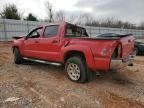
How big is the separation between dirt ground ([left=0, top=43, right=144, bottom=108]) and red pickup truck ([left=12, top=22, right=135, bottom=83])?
496mm

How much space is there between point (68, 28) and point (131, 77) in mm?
2602

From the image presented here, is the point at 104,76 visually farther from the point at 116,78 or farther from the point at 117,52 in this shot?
the point at 117,52

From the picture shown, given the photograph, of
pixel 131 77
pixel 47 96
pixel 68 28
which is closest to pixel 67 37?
pixel 68 28

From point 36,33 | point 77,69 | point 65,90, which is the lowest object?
point 65,90

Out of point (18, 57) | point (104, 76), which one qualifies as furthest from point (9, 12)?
point (104, 76)

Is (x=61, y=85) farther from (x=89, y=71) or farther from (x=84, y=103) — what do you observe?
(x=84, y=103)

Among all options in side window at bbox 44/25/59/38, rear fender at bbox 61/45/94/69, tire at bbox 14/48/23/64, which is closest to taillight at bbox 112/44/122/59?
rear fender at bbox 61/45/94/69

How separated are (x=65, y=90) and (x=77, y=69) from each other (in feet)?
2.82

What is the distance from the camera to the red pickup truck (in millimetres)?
5070

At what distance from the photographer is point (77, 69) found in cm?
584

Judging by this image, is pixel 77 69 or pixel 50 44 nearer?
pixel 77 69

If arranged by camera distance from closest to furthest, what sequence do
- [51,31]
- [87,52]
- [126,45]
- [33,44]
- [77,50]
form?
[87,52], [126,45], [77,50], [51,31], [33,44]

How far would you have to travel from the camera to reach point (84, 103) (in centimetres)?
436

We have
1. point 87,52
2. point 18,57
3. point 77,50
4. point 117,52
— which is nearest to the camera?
point 117,52
